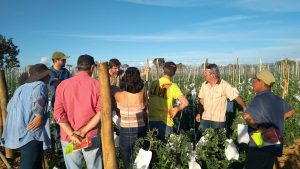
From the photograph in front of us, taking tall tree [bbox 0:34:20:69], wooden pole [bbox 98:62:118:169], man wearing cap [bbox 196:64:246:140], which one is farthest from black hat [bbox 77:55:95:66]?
tall tree [bbox 0:34:20:69]

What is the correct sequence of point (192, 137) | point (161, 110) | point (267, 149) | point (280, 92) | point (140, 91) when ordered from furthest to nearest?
point (280, 92)
point (192, 137)
point (161, 110)
point (140, 91)
point (267, 149)

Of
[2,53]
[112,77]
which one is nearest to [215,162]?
[112,77]

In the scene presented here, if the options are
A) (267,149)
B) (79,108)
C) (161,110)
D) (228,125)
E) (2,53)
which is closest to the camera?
(79,108)

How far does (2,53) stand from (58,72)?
2976cm

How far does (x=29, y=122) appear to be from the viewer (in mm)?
3898

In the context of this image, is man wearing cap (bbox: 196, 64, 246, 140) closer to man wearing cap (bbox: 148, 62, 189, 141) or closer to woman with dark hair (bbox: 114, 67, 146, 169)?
man wearing cap (bbox: 148, 62, 189, 141)

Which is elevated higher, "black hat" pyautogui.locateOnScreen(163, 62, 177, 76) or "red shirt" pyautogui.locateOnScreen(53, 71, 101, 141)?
"black hat" pyautogui.locateOnScreen(163, 62, 177, 76)

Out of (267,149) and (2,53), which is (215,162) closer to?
(267,149)

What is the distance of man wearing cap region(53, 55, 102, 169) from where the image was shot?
345 cm

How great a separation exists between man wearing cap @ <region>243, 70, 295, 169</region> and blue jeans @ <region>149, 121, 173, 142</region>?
1280 millimetres

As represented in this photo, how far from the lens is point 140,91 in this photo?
13.0 feet

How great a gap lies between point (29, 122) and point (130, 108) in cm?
123

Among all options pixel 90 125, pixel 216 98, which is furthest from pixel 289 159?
pixel 90 125

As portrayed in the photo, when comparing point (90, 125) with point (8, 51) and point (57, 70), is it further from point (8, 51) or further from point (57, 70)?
point (8, 51)
